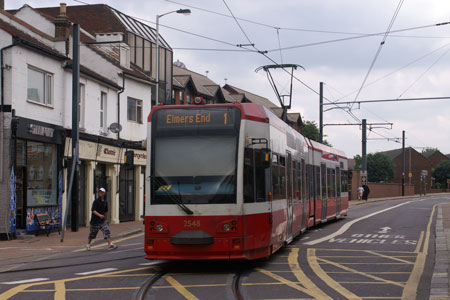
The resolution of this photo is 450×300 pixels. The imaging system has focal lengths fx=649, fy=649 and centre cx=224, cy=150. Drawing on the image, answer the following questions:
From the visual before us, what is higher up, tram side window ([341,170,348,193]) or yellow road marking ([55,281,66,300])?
tram side window ([341,170,348,193])

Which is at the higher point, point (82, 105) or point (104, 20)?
point (104, 20)

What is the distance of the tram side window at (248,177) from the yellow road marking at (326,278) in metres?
1.85

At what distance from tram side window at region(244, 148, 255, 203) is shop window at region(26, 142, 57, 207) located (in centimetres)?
1235

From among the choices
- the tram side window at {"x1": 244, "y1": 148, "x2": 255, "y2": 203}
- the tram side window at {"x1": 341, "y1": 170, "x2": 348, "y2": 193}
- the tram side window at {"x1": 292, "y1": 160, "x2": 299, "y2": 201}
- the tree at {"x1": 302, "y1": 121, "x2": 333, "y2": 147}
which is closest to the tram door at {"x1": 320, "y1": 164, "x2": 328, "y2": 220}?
the tram side window at {"x1": 341, "y1": 170, "x2": 348, "y2": 193}

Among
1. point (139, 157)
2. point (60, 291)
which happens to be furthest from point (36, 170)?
point (60, 291)

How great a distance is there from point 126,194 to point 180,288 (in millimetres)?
21519

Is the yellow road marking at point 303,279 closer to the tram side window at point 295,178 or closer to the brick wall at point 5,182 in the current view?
the tram side window at point 295,178

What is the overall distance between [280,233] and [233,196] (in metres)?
2.84

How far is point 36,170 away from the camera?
75.8 feet

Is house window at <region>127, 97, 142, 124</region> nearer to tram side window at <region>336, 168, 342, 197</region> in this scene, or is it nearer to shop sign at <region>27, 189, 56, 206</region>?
shop sign at <region>27, 189, 56, 206</region>

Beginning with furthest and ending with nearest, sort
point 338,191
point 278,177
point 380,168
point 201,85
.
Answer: point 380,168, point 201,85, point 338,191, point 278,177

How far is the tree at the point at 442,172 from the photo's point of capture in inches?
4649

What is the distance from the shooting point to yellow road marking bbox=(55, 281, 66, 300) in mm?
9469

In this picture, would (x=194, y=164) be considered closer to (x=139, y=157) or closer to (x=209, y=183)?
(x=209, y=183)
